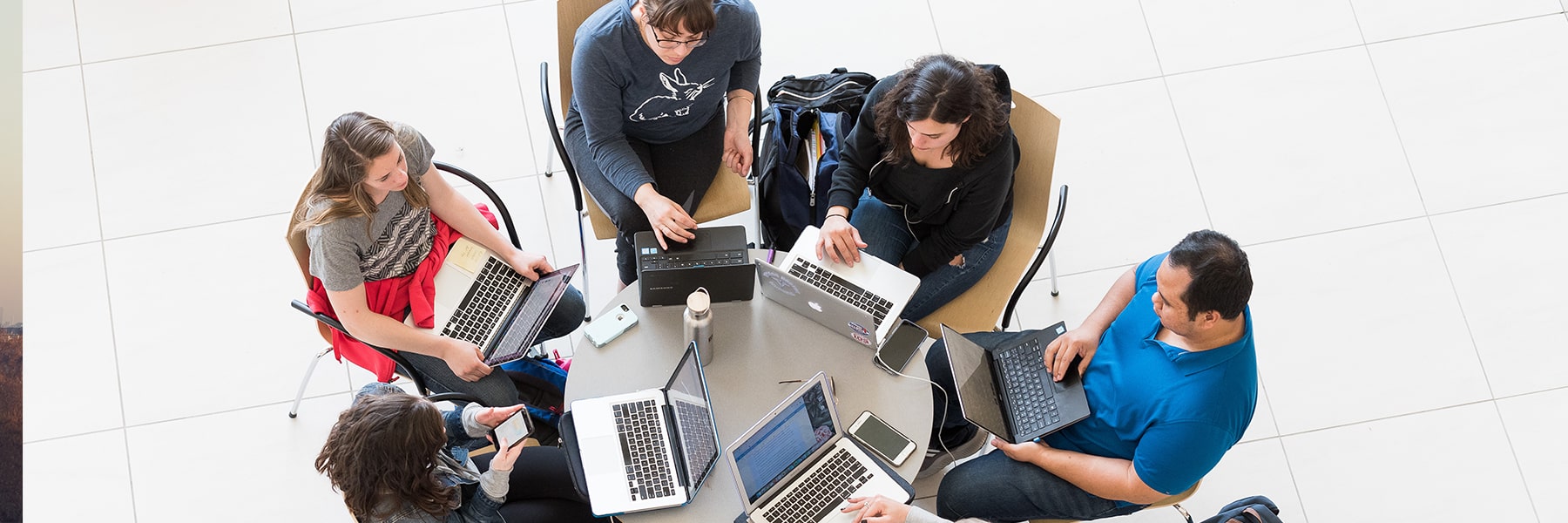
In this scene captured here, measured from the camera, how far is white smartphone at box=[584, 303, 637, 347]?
9.12 ft

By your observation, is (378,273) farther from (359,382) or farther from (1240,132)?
(1240,132)

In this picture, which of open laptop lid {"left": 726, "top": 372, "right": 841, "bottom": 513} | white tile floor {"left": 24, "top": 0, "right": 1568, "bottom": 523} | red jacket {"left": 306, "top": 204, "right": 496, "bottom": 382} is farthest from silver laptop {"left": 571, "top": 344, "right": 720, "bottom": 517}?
white tile floor {"left": 24, "top": 0, "right": 1568, "bottom": 523}

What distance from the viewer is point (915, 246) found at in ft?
10.8

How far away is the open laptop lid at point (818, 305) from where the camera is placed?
2.71 m

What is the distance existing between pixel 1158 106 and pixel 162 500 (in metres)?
3.57

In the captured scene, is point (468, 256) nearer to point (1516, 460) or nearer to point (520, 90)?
point (520, 90)

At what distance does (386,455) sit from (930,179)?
1.54 metres

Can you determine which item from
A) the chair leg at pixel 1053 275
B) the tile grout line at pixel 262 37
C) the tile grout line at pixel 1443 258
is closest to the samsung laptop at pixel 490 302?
the tile grout line at pixel 262 37

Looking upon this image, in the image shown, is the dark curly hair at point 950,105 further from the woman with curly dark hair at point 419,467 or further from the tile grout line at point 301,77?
the tile grout line at point 301,77

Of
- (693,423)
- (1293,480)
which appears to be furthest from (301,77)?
(1293,480)

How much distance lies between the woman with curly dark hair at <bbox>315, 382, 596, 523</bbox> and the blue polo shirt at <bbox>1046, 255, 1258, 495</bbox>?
54.6 inches

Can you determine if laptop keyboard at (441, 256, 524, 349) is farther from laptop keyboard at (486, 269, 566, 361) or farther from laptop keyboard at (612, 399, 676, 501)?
laptop keyboard at (612, 399, 676, 501)

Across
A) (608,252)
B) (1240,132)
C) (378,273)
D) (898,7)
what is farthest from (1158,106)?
(378,273)

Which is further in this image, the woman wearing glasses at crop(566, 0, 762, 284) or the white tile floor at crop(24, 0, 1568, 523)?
the white tile floor at crop(24, 0, 1568, 523)
